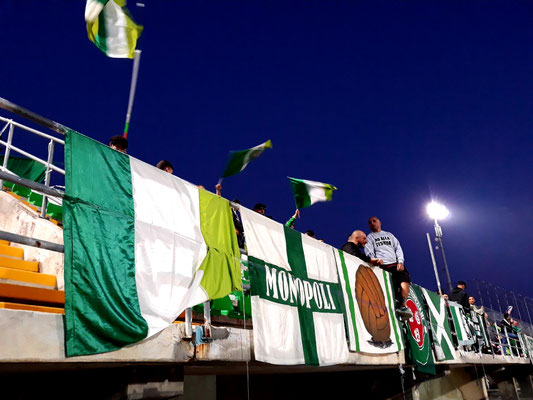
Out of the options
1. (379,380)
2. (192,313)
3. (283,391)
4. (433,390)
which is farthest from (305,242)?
(433,390)

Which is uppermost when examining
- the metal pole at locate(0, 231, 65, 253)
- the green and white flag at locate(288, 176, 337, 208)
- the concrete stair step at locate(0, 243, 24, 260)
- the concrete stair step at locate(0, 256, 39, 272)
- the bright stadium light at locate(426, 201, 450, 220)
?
the bright stadium light at locate(426, 201, 450, 220)

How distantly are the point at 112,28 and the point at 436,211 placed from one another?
18.6m

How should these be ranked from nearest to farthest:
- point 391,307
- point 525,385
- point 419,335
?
point 391,307
point 419,335
point 525,385

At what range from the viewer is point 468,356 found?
40.3 feet

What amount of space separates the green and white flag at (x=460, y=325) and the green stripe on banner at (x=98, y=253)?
1070 cm

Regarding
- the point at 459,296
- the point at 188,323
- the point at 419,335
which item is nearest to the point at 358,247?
the point at 419,335

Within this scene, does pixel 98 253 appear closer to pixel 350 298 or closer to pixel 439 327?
pixel 350 298

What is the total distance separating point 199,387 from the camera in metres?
7.51

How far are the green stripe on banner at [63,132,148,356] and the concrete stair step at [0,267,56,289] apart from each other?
1.11 meters

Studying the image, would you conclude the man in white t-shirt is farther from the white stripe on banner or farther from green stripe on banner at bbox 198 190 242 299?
the white stripe on banner

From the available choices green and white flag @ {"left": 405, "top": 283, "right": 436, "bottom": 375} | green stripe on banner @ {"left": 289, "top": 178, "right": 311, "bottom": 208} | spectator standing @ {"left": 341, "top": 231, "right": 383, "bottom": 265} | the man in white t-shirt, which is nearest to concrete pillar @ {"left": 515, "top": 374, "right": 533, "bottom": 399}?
green and white flag @ {"left": 405, "top": 283, "right": 436, "bottom": 375}

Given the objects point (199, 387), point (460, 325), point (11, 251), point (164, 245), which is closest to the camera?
point (164, 245)

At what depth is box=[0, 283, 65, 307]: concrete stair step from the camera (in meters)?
3.44

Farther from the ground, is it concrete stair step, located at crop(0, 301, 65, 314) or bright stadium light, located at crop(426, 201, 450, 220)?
bright stadium light, located at crop(426, 201, 450, 220)
